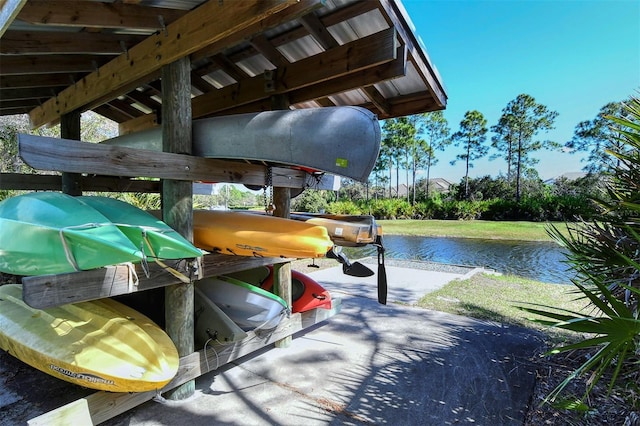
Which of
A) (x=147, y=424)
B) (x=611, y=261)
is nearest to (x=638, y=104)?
(x=611, y=261)

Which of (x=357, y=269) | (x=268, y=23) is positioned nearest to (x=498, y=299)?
(x=357, y=269)

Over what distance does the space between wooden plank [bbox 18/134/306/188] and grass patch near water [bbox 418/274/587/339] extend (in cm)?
321

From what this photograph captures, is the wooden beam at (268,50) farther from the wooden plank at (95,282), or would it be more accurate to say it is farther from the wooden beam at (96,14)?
the wooden plank at (95,282)

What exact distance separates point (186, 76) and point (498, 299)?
16.1 feet

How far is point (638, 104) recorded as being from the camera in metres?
2.21

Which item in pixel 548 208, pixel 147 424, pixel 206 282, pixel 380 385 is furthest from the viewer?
pixel 548 208

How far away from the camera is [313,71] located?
9.27 feet

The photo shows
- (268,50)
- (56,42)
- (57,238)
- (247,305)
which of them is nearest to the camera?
(57,238)

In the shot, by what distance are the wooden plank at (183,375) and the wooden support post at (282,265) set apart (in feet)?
0.58

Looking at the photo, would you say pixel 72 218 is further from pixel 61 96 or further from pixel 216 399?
pixel 61 96

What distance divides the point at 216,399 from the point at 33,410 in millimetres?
1230

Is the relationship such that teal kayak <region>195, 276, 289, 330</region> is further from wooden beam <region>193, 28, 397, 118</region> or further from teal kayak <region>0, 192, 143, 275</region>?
wooden beam <region>193, 28, 397, 118</region>

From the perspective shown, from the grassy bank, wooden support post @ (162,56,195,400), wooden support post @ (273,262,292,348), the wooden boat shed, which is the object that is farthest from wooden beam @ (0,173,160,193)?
the grassy bank

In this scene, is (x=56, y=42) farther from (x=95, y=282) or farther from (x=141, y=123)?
(x=141, y=123)
